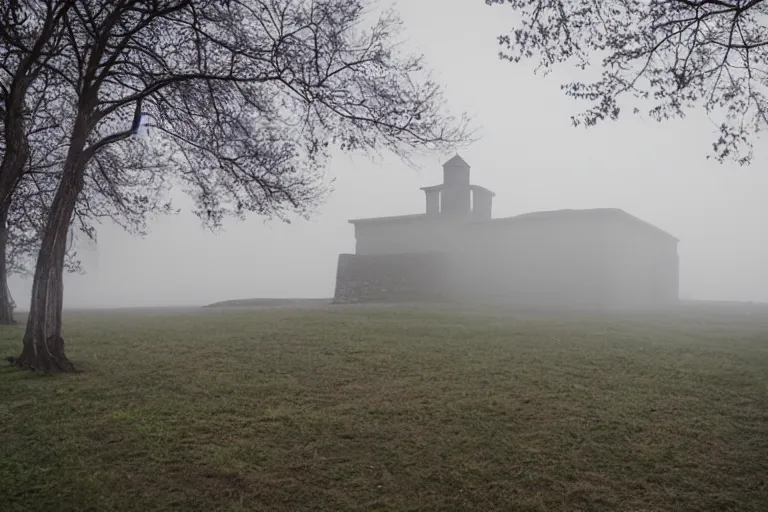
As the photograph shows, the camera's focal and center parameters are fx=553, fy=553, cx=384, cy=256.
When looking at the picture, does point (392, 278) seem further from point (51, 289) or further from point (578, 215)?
point (51, 289)

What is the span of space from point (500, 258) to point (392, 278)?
7.50 m

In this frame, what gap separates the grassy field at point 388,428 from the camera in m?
6.06

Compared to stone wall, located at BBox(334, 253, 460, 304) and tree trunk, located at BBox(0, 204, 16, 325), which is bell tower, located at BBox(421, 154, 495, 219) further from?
tree trunk, located at BBox(0, 204, 16, 325)

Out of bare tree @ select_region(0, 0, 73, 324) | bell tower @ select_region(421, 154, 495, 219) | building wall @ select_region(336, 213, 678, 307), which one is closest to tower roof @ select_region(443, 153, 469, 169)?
bell tower @ select_region(421, 154, 495, 219)

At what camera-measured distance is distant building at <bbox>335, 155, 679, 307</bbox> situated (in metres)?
32.2

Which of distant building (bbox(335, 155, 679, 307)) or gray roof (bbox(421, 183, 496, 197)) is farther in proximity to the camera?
gray roof (bbox(421, 183, 496, 197))

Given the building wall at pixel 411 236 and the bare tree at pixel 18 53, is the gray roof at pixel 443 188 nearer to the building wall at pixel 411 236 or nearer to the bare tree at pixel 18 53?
the building wall at pixel 411 236

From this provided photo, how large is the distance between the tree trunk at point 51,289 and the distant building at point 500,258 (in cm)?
2227

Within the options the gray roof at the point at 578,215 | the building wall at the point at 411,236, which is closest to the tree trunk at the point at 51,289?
the gray roof at the point at 578,215

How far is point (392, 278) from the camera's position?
33.2 meters

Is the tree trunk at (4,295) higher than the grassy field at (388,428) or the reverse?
higher

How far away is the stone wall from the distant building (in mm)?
62

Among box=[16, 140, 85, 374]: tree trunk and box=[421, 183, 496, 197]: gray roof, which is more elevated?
box=[421, 183, 496, 197]: gray roof

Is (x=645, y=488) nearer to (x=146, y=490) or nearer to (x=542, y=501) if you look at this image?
(x=542, y=501)
